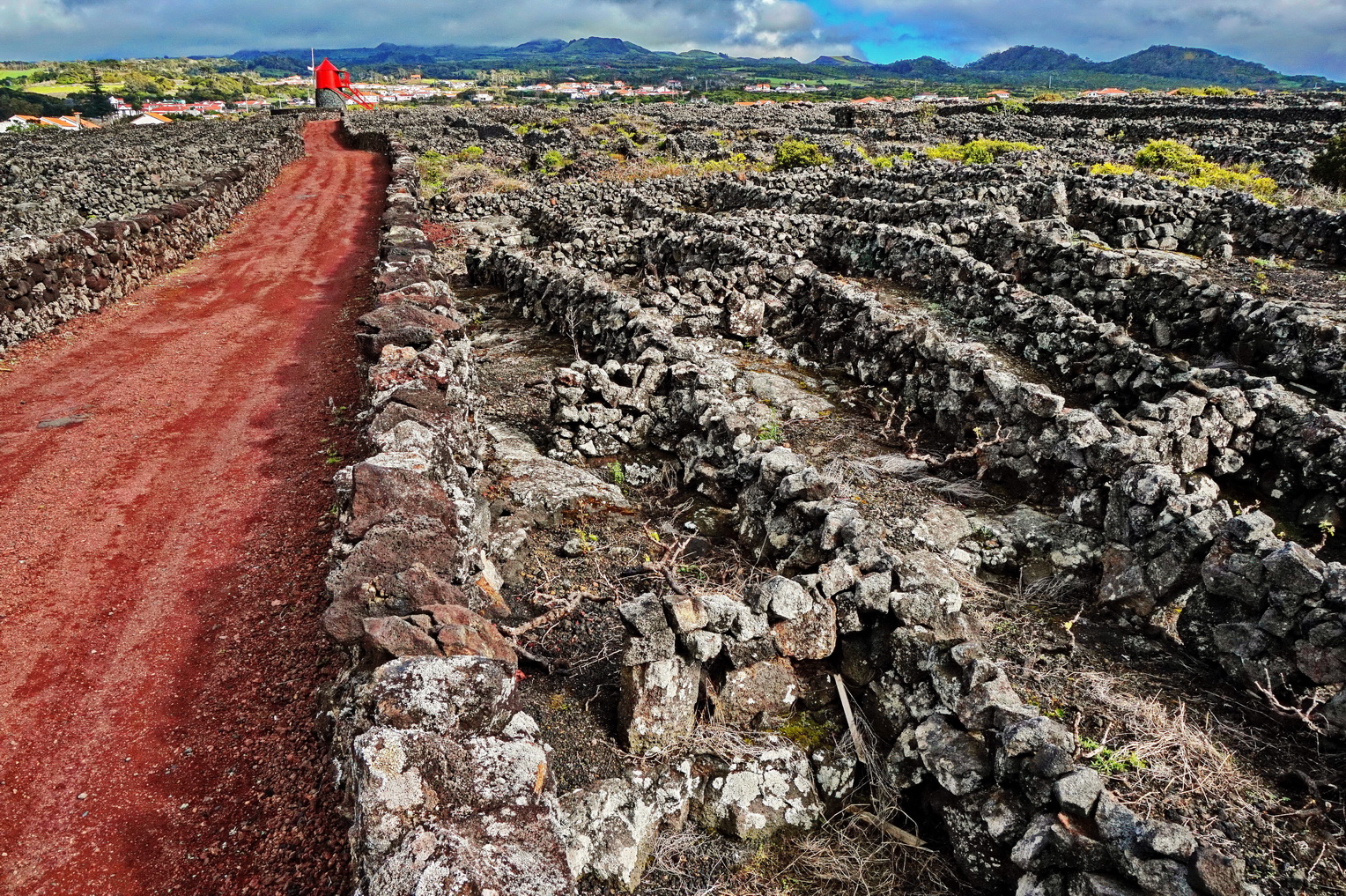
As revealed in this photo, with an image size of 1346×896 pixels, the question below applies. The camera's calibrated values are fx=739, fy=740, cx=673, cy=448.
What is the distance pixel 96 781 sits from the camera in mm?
4797

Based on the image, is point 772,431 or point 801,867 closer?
point 801,867

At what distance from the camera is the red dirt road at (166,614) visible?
4.37 meters

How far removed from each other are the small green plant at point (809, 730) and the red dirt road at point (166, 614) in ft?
10.4

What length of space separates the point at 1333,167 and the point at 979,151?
14359 millimetres

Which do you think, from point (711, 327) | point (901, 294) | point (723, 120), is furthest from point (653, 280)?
point (723, 120)

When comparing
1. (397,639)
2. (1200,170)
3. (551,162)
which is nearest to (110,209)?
(551,162)

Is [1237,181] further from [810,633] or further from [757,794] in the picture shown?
[757,794]

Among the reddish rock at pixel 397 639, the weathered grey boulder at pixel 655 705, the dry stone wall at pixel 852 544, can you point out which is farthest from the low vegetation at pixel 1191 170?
the reddish rock at pixel 397 639

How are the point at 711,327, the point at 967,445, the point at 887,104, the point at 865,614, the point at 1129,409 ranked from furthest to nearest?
the point at 887,104 → the point at 711,327 → the point at 1129,409 → the point at 967,445 → the point at 865,614

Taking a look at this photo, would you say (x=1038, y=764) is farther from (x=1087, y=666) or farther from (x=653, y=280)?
(x=653, y=280)

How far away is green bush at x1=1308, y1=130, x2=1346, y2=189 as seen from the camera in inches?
960

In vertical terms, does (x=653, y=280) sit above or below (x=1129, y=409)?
above

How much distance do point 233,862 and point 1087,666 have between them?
649 cm

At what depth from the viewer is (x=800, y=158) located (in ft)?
124
